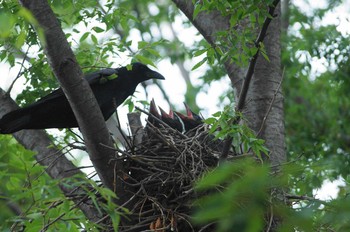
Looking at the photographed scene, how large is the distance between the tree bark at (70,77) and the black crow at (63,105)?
2.83 feet

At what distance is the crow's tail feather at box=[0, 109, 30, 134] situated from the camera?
597 cm

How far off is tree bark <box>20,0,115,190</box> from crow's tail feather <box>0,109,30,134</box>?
1120mm

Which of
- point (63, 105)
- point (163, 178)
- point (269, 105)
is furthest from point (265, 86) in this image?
point (63, 105)

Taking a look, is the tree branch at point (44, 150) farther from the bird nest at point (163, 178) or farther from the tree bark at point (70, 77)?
the tree bark at point (70, 77)

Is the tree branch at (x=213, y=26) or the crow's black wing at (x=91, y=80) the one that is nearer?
the crow's black wing at (x=91, y=80)

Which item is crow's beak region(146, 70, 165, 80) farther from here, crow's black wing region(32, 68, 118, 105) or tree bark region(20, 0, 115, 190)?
tree bark region(20, 0, 115, 190)

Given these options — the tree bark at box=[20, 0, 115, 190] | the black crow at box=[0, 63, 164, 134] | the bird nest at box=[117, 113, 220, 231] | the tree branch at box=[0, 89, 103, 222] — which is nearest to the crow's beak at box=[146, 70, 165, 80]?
the black crow at box=[0, 63, 164, 134]

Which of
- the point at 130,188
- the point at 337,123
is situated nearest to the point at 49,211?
the point at 130,188

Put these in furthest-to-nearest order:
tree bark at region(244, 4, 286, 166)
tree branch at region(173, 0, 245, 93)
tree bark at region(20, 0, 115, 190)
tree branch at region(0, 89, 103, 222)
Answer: tree branch at region(173, 0, 245, 93) < tree bark at region(244, 4, 286, 166) < tree branch at region(0, 89, 103, 222) < tree bark at region(20, 0, 115, 190)

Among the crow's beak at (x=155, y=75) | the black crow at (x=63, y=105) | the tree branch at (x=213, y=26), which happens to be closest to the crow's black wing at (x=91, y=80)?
the black crow at (x=63, y=105)

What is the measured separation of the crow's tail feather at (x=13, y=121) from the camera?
19.6 feet

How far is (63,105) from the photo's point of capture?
6.33 meters

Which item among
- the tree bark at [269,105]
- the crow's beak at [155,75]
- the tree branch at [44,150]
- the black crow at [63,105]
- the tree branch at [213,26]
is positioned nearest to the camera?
the tree branch at [44,150]

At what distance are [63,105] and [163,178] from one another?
4.37ft
